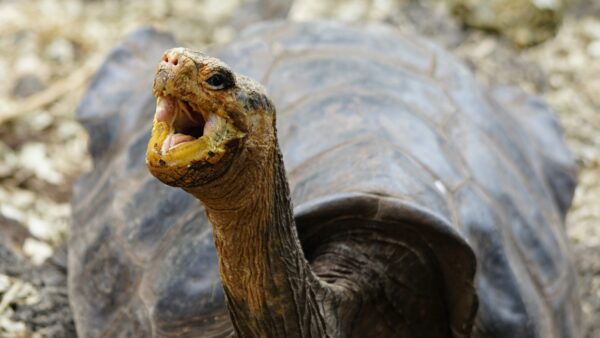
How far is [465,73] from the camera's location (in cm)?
348

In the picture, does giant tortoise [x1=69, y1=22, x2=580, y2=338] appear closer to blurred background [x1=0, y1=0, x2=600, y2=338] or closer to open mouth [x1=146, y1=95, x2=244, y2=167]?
open mouth [x1=146, y1=95, x2=244, y2=167]

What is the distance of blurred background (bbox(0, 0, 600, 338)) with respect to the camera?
4082 millimetres

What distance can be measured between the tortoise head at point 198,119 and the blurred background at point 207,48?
6.61 feet

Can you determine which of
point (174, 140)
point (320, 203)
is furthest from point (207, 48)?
point (174, 140)

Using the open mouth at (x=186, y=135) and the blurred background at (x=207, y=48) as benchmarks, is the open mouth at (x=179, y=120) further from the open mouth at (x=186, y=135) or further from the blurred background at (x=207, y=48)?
the blurred background at (x=207, y=48)

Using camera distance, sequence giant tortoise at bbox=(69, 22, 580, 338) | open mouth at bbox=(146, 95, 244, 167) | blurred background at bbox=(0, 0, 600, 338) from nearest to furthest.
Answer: open mouth at bbox=(146, 95, 244, 167) → giant tortoise at bbox=(69, 22, 580, 338) → blurred background at bbox=(0, 0, 600, 338)

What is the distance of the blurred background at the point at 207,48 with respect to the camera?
4082 millimetres

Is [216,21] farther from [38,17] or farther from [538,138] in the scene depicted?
[538,138]

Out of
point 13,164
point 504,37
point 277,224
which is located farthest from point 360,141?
point 504,37

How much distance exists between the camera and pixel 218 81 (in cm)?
174

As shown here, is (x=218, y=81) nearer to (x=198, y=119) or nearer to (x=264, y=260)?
(x=198, y=119)

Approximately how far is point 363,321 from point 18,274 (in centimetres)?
127

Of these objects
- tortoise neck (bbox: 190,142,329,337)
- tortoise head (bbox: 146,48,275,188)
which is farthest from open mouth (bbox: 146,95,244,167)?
tortoise neck (bbox: 190,142,329,337)

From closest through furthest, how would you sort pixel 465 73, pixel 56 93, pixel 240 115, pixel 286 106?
pixel 240 115
pixel 286 106
pixel 465 73
pixel 56 93
